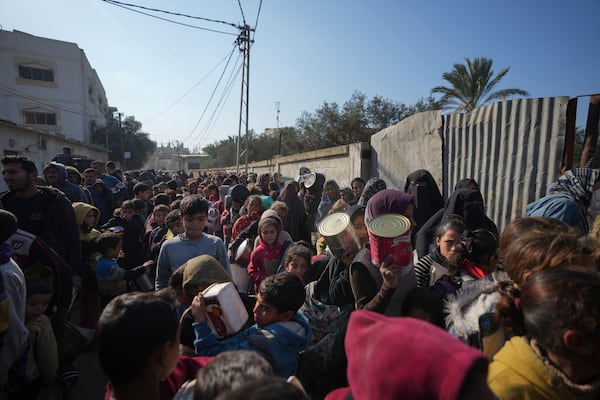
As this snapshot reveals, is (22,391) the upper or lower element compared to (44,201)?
lower

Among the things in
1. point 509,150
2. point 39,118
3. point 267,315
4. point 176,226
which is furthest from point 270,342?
point 39,118

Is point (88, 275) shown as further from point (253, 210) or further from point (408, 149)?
point (408, 149)

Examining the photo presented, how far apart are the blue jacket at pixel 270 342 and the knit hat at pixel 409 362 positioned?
2.91ft

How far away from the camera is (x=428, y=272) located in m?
2.27

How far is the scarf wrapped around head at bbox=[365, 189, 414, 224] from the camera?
2.08 m

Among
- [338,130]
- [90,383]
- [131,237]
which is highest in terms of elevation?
[338,130]

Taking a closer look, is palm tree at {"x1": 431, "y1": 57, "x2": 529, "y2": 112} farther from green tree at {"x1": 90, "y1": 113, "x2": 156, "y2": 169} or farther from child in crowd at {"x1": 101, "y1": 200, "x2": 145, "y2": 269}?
green tree at {"x1": 90, "y1": 113, "x2": 156, "y2": 169}

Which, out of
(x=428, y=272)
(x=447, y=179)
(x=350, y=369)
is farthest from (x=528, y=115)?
(x=350, y=369)

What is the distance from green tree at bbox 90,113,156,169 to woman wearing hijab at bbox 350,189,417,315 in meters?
36.7

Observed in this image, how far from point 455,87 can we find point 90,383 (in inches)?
877

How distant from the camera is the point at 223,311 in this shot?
4.84 feet

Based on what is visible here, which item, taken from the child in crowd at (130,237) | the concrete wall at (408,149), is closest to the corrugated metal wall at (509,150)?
the concrete wall at (408,149)

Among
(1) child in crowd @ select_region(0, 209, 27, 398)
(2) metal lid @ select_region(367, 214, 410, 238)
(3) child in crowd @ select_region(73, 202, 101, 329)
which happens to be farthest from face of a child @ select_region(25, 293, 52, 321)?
(2) metal lid @ select_region(367, 214, 410, 238)

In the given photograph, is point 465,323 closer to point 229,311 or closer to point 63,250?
point 229,311
